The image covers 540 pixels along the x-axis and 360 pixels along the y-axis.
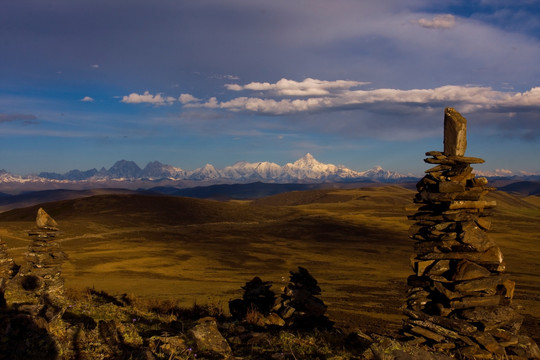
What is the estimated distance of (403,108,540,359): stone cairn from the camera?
350 inches

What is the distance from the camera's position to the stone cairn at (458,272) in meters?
8.90

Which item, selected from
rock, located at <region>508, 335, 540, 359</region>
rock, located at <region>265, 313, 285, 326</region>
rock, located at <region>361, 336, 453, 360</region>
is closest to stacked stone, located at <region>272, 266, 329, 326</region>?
rock, located at <region>265, 313, 285, 326</region>

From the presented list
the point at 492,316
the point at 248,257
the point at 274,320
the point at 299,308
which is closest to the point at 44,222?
the point at 274,320

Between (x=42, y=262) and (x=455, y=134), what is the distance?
54.2 ft

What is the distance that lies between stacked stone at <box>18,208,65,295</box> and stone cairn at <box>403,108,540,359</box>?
46.8 feet

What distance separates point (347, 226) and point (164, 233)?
31.4 metres

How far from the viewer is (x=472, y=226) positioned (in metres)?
9.54

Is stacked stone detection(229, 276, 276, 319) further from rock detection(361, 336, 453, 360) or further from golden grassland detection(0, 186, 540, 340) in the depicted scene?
rock detection(361, 336, 453, 360)

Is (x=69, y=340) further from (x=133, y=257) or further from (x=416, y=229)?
(x=133, y=257)

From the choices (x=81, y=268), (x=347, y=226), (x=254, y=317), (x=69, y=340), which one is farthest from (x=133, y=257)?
(x=347, y=226)

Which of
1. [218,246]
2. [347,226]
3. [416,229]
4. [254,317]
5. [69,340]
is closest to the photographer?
[69,340]

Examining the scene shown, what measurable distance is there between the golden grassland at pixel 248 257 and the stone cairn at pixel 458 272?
17.8 feet

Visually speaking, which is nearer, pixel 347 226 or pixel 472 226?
pixel 472 226

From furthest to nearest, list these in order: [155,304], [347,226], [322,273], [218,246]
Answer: [347,226]
[218,246]
[322,273]
[155,304]
